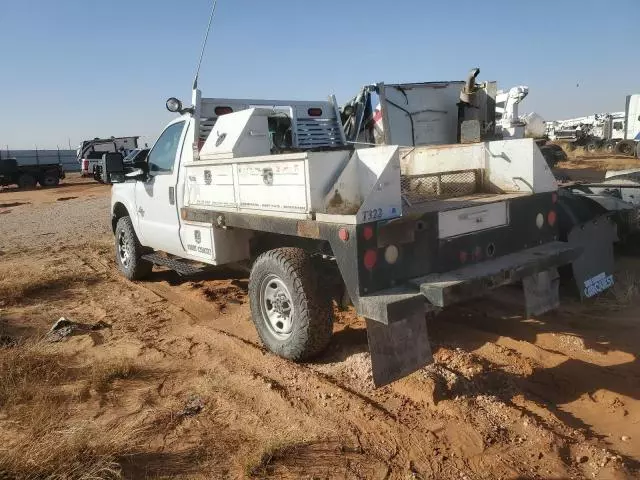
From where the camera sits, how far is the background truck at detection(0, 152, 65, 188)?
28.1 m

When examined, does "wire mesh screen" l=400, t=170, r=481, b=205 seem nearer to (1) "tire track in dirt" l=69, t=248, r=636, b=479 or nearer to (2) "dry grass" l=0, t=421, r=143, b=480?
(1) "tire track in dirt" l=69, t=248, r=636, b=479

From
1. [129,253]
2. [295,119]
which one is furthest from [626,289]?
[129,253]

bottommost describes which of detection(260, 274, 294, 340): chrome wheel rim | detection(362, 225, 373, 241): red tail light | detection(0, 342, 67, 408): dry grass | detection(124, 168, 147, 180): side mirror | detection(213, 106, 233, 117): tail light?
detection(0, 342, 67, 408): dry grass

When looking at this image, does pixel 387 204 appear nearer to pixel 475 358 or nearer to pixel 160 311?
pixel 475 358

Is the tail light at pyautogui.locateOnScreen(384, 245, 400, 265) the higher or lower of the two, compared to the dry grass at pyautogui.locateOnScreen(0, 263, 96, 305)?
higher

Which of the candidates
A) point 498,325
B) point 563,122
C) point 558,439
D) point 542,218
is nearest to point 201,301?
point 498,325

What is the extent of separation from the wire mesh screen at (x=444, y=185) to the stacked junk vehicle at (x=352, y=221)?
1 cm

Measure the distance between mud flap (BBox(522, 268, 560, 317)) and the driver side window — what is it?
12.6 ft

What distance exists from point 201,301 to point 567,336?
403 cm

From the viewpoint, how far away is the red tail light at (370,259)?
355 centimetres

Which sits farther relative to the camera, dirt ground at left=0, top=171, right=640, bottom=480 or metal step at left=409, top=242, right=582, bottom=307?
metal step at left=409, top=242, right=582, bottom=307

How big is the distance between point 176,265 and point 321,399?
120 inches

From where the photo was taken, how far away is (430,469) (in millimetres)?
2938

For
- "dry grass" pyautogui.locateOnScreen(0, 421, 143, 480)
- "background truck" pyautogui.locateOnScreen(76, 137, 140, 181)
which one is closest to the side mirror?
"dry grass" pyautogui.locateOnScreen(0, 421, 143, 480)
